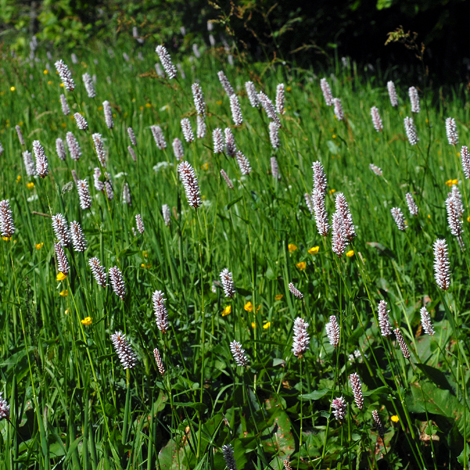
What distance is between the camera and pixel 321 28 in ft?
26.4

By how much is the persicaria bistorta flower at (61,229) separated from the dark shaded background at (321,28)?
5.18 metres

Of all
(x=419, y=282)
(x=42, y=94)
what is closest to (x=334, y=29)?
(x=42, y=94)

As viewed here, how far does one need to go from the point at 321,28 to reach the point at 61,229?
763 cm

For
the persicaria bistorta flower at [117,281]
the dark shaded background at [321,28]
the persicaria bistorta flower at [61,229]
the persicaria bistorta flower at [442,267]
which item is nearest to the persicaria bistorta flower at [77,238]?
the persicaria bistorta flower at [61,229]

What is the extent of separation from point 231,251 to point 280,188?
2.42 ft

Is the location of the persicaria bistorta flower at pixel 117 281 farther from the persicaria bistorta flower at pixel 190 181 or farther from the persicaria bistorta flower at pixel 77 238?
the persicaria bistorta flower at pixel 190 181

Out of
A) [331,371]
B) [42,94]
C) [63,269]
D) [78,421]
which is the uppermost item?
[42,94]

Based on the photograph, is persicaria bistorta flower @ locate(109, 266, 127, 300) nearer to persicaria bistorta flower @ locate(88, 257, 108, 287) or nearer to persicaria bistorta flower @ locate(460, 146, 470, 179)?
persicaria bistorta flower @ locate(88, 257, 108, 287)

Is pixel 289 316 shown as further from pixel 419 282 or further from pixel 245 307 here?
pixel 419 282

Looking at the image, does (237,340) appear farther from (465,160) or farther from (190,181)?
(465,160)

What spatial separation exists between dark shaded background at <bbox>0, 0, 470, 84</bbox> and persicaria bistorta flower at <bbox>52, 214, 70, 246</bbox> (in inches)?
204

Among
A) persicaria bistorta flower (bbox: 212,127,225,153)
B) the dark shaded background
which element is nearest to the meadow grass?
persicaria bistorta flower (bbox: 212,127,225,153)

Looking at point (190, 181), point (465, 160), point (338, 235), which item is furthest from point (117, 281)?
point (465, 160)

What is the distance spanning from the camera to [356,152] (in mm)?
3764
